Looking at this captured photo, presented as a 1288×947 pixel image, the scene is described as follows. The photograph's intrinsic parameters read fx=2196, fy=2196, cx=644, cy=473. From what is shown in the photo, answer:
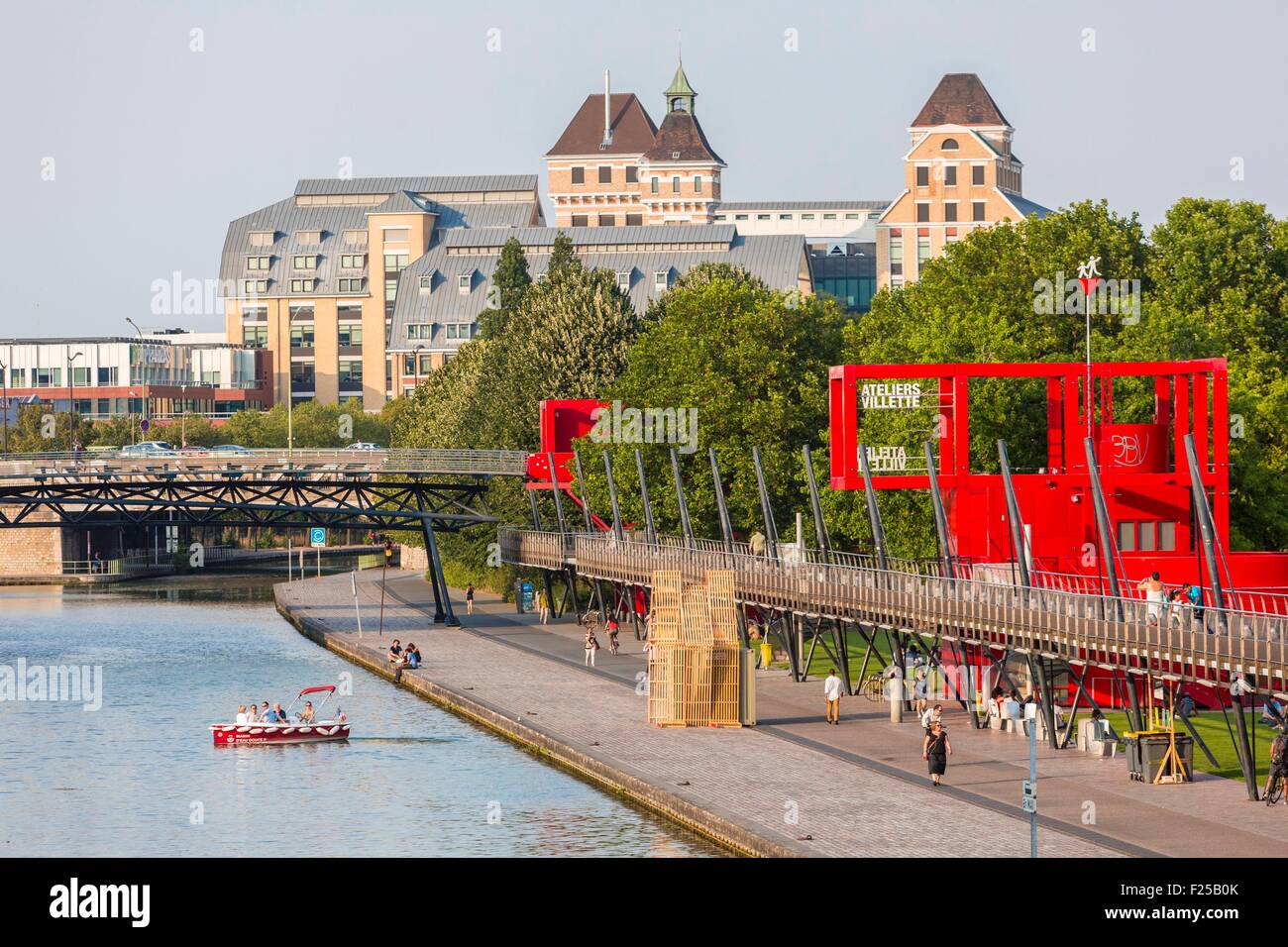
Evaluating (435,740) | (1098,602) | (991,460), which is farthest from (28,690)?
(1098,602)

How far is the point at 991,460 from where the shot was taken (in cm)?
7250

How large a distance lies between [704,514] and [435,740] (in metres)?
26.1

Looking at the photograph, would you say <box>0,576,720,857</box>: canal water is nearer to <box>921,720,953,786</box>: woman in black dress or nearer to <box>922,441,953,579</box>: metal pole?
<box>921,720,953,786</box>: woman in black dress

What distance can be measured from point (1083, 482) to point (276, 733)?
24.4 metres

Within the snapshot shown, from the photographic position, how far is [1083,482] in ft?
206

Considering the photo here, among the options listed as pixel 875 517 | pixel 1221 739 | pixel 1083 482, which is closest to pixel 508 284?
pixel 875 517

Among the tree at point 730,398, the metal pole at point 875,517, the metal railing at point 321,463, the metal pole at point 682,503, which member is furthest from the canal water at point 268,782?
the tree at point 730,398

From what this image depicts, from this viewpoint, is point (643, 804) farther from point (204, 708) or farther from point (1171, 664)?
point (204, 708)

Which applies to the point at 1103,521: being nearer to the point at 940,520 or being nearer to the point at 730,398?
the point at 940,520

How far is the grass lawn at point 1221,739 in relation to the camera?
48.6m

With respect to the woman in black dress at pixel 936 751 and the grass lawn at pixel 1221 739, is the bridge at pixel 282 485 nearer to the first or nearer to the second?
the grass lawn at pixel 1221 739

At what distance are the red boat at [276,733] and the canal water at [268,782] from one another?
701mm

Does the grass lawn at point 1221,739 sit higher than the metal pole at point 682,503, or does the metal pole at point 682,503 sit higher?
the metal pole at point 682,503
